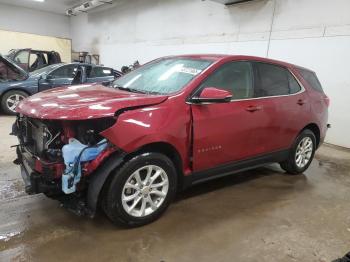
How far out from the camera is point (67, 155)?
2.35 m

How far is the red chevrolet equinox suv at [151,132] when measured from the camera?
2.44 metres

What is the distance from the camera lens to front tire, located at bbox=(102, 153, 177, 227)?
98.9 inches

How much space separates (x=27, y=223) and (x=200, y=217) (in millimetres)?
1488

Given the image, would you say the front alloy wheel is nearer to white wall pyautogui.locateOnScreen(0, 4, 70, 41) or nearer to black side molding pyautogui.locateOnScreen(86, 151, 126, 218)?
black side molding pyautogui.locateOnScreen(86, 151, 126, 218)

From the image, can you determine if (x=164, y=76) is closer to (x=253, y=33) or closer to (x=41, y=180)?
(x=41, y=180)

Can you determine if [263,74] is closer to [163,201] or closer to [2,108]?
[163,201]

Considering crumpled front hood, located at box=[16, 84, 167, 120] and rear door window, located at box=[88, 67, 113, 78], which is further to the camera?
rear door window, located at box=[88, 67, 113, 78]

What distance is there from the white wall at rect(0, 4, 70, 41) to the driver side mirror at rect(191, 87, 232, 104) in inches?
648

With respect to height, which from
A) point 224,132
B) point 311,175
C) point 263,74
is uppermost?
point 263,74

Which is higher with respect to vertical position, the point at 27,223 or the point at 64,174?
the point at 64,174

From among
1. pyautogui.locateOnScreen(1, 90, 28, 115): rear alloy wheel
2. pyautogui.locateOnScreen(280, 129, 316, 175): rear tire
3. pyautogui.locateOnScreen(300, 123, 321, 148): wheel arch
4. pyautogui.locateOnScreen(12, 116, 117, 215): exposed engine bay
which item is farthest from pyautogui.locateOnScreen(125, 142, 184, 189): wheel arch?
pyautogui.locateOnScreen(1, 90, 28, 115): rear alloy wheel

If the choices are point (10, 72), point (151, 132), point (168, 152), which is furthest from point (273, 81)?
point (10, 72)

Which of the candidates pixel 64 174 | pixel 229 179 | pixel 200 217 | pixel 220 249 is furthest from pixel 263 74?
pixel 64 174

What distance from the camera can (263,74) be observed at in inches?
140
